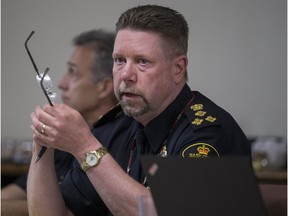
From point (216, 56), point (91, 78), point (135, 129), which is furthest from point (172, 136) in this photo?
point (216, 56)

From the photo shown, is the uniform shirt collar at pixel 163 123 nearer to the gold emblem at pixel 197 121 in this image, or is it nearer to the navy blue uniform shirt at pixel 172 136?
the navy blue uniform shirt at pixel 172 136

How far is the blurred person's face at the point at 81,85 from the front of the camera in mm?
2734

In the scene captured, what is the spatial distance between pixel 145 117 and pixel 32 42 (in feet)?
6.44

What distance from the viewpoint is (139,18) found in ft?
5.65

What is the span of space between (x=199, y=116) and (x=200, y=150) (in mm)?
150

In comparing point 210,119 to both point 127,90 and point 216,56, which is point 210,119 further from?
point 216,56

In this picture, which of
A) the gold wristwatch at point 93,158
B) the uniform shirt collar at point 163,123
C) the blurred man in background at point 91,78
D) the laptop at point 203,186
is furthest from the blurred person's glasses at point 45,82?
the blurred man in background at point 91,78

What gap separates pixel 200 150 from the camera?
5.15ft

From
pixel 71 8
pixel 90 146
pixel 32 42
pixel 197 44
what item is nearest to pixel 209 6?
pixel 197 44

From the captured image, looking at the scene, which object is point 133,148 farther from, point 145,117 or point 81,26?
point 81,26

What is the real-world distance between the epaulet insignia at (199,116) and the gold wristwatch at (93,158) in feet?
0.88

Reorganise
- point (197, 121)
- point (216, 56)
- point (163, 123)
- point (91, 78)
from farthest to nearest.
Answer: point (216, 56) < point (91, 78) < point (163, 123) < point (197, 121)

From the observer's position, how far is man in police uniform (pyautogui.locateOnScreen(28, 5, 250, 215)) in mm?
1558

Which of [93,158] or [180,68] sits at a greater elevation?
[180,68]
